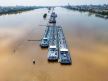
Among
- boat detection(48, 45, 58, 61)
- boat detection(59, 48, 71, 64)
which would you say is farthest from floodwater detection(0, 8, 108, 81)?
boat detection(48, 45, 58, 61)

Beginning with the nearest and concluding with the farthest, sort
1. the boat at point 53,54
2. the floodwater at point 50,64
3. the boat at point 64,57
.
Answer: the floodwater at point 50,64 → the boat at point 64,57 → the boat at point 53,54

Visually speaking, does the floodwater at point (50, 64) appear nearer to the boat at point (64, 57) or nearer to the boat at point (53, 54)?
the boat at point (64, 57)

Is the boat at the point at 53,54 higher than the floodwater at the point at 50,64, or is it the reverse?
the boat at the point at 53,54

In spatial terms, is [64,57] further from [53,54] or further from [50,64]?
[50,64]

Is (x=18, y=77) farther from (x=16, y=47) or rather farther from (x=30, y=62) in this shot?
(x=16, y=47)

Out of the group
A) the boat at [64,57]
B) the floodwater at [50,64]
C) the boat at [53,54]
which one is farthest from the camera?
the boat at [53,54]

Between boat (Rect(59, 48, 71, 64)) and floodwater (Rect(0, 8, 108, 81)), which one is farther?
boat (Rect(59, 48, 71, 64))

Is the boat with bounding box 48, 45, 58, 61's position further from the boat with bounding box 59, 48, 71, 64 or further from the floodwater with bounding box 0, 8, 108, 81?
the floodwater with bounding box 0, 8, 108, 81

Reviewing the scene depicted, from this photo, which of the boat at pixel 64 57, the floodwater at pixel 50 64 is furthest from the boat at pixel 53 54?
the floodwater at pixel 50 64

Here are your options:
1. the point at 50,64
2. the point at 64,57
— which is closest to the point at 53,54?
the point at 64,57

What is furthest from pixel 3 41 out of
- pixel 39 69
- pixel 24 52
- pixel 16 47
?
pixel 39 69

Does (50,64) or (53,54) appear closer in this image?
(50,64)
